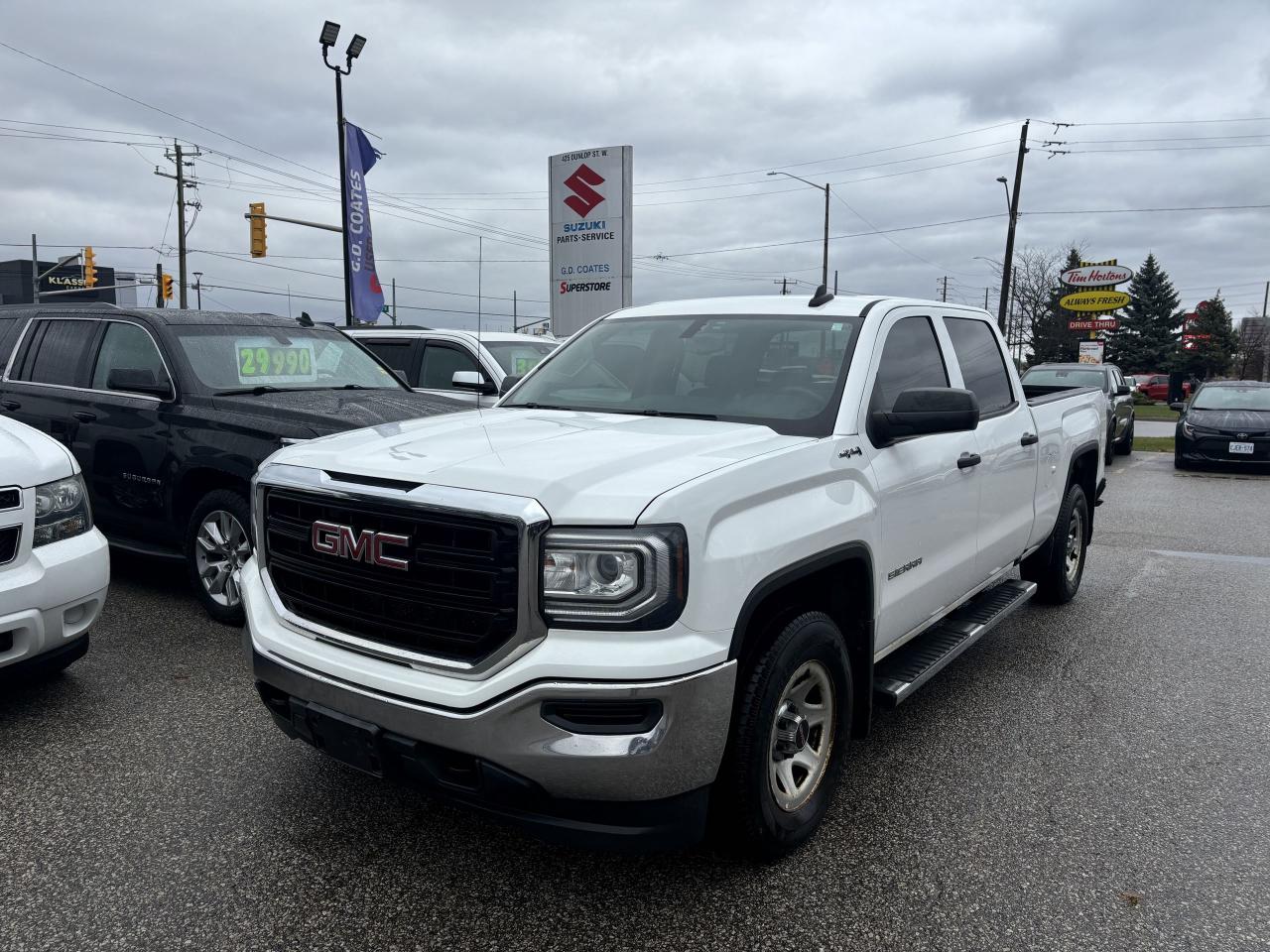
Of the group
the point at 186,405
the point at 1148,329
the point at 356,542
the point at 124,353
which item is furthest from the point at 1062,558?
the point at 1148,329

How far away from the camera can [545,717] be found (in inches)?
→ 99.0

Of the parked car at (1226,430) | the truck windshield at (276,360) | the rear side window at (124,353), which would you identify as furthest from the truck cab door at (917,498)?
the parked car at (1226,430)

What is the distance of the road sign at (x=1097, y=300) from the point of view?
4184cm

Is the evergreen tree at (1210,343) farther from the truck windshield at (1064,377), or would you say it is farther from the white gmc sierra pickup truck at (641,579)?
the white gmc sierra pickup truck at (641,579)

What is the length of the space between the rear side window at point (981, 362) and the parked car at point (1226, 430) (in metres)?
11.4

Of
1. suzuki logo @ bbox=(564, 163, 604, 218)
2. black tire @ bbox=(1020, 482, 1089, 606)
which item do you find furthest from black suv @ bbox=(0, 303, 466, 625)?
suzuki logo @ bbox=(564, 163, 604, 218)

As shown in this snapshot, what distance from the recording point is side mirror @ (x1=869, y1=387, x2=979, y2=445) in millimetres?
3439

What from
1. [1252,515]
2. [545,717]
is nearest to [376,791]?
[545,717]

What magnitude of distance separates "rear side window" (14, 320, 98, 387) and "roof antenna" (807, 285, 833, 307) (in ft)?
16.9

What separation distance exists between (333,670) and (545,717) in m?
0.78

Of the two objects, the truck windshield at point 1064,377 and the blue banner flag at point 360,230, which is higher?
the blue banner flag at point 360,230

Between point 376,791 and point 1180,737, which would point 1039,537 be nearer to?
point 1180,737

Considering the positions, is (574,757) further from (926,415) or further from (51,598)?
(51,598)

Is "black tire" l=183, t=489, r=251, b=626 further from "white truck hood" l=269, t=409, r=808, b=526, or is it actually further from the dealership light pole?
the dealership light pole
